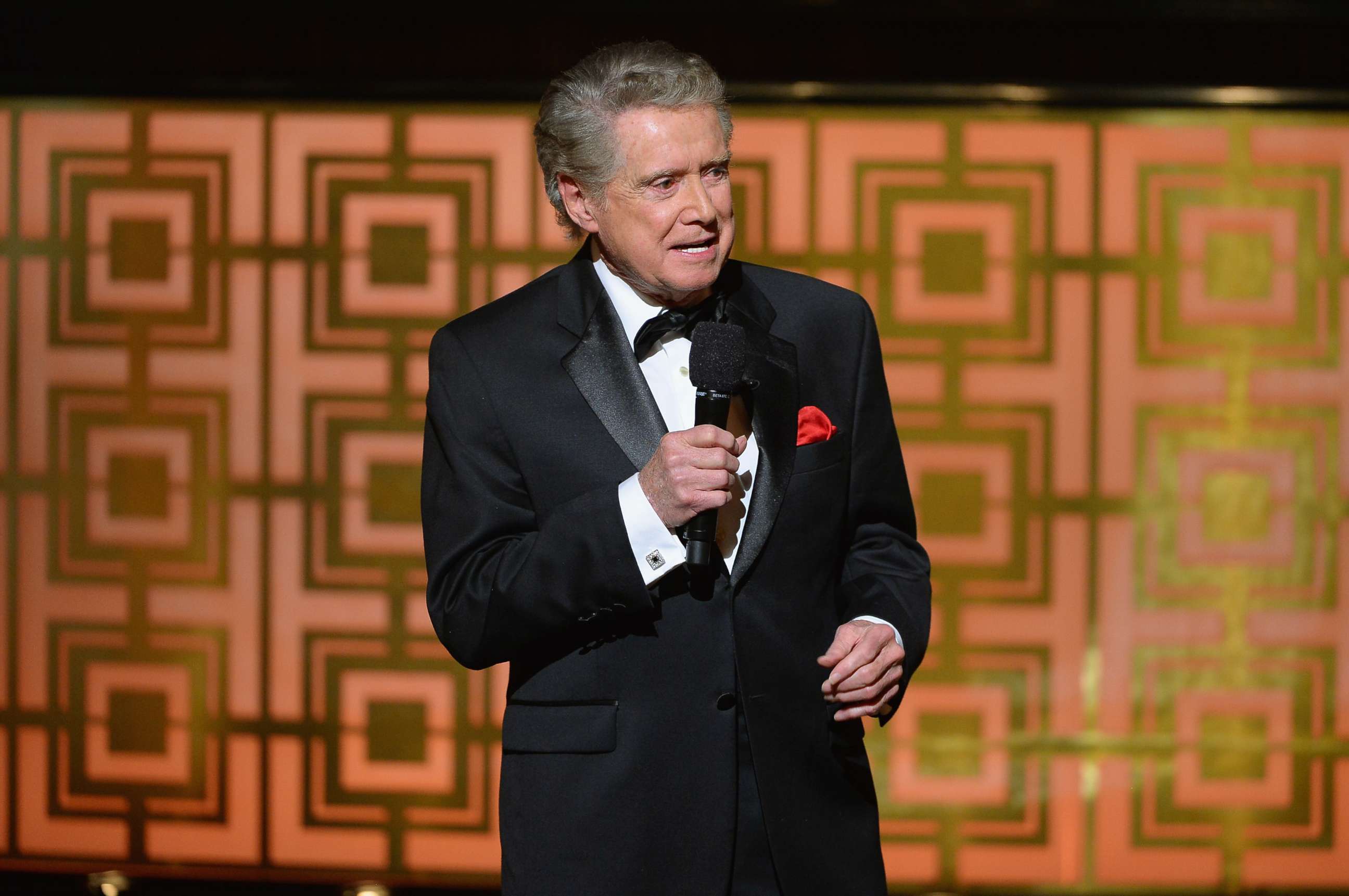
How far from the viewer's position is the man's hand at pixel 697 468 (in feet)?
3.91

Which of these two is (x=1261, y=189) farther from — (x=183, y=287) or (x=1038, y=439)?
(x=183, y=287)

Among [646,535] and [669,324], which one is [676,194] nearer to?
[669,324]

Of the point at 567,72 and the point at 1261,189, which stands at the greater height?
Answer: the point at 1261,189

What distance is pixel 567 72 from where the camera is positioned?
1.44m

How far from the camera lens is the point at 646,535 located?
1.28 metres

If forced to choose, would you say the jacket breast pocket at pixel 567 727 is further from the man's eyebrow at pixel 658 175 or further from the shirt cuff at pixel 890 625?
the man's eyebrow at pixel 658 175

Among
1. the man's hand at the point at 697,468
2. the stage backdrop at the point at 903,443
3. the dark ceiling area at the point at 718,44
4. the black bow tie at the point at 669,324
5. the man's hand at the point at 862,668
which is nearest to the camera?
the man's hand at the point at 697,468

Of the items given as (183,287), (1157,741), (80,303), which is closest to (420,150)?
(183,287)

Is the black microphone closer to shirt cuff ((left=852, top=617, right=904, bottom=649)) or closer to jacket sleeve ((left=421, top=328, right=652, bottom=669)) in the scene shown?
jacket sleeve ((left=421, top=328, right=652, bottom=669))

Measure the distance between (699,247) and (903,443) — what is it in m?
1.77

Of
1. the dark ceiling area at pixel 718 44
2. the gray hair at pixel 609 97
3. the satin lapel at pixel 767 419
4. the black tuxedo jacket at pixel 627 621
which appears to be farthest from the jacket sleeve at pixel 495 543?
the dark ceiling area at pixel 718 44

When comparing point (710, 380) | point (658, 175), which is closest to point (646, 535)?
point (710, 380)

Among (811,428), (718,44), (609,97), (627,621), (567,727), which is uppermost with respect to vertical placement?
(718,44)

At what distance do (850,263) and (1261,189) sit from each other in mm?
975
